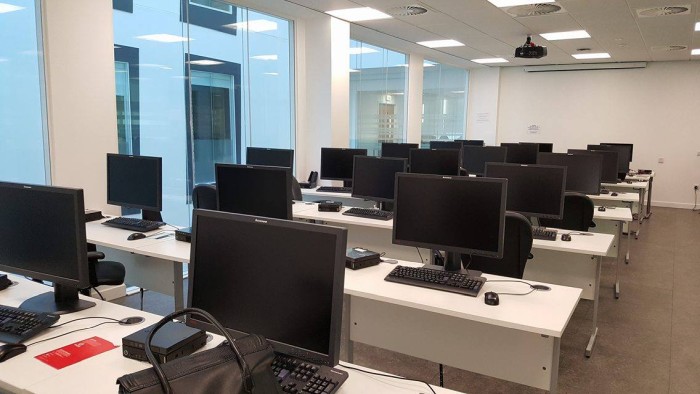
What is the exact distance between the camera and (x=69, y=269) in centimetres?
199

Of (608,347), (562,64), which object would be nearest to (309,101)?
(608,347)

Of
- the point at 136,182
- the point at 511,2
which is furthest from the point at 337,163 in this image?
the point at 511,2

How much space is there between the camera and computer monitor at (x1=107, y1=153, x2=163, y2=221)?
3.60 metres

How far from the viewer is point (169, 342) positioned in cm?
165

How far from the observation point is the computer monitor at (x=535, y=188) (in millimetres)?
3492

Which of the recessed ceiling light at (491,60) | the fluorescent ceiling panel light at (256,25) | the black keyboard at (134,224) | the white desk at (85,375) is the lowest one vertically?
the white desk at (85,375)

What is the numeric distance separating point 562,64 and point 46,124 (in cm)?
1099

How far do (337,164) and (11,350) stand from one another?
434 centimetres

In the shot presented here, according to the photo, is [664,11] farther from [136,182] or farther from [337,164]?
[136,182]

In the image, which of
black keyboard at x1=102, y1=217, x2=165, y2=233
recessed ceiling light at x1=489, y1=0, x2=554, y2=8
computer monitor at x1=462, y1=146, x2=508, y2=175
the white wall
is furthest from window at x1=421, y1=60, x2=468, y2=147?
black keyboard at x1=102, y1=217, x2=165, y2=233

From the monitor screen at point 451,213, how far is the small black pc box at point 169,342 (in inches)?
47.1

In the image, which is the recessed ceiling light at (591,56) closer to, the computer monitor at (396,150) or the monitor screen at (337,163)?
the computer monitor at (396,150)

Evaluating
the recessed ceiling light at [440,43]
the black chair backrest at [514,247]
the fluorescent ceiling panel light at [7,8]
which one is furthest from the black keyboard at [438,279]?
the recessed ceiling light at [440,43]

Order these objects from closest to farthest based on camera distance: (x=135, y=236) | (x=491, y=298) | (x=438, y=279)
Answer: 1. (x=491, y=298)
2. (x=438, y=279)
3. (x=135, y=236)
